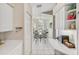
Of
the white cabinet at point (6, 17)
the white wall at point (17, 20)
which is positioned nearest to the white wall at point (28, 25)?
the white wall at point (17, 20)

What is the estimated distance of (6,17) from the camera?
5.74 feet

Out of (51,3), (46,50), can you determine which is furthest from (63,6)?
(46,50)

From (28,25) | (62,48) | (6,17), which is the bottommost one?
(62,48)

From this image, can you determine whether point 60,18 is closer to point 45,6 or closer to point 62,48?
point 45,6

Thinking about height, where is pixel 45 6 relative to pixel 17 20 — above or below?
above

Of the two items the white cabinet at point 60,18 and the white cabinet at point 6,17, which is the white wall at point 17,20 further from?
the white cabinet at point 60,18

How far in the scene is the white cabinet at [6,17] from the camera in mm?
1710

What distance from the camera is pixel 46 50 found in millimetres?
1725

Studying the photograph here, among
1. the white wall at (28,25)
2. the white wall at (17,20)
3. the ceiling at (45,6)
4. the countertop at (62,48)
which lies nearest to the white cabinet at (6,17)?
the white wall at (17,20)

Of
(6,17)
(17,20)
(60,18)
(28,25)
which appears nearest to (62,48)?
(60,18)

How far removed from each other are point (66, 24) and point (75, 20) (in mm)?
128

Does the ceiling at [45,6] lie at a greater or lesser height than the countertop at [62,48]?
greater

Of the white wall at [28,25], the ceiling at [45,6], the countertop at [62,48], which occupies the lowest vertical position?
the countertop at [62,48]

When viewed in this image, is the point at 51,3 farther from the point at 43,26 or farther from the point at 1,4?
the point at 1,4
